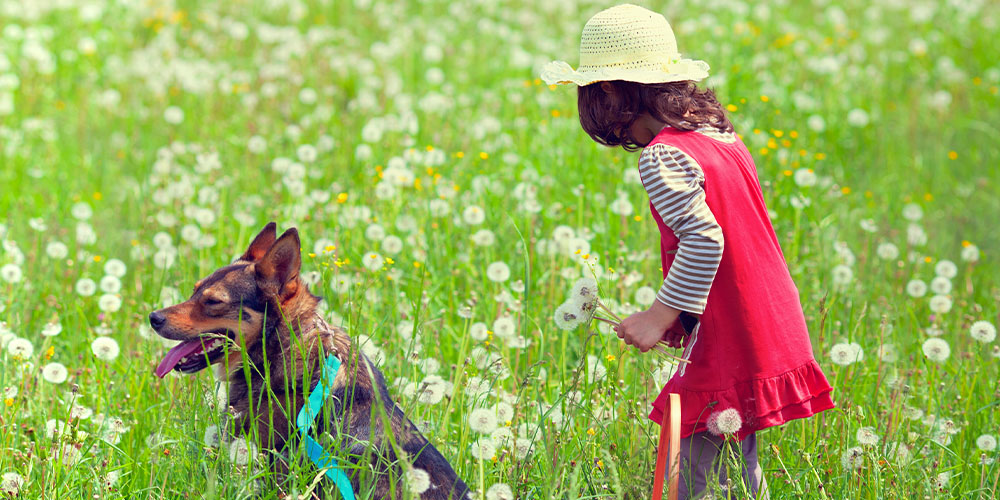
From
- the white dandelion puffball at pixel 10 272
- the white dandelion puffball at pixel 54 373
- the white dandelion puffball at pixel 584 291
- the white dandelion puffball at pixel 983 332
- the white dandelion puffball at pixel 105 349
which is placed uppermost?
the white dandelion puffball at pixel 584 291

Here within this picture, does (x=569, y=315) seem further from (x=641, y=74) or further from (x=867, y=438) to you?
(x=867, y=438)

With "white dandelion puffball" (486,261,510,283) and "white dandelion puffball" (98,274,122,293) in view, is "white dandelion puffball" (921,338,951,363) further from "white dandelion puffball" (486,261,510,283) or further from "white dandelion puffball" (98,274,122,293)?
"white dandelion puffball" (98,274,122,293)

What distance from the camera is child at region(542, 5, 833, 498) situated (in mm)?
2840

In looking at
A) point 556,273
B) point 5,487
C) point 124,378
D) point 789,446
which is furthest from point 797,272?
point 5,487

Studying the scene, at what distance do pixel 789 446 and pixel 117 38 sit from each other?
8.63m

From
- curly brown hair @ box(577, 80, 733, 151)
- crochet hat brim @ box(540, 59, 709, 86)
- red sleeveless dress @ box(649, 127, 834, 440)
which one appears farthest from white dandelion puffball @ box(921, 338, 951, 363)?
crochet hat brim @ box(540, 59, 709, 86)

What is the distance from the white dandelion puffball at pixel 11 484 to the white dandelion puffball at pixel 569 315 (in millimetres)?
1791

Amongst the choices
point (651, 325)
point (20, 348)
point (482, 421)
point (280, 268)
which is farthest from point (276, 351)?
point (651, 325)

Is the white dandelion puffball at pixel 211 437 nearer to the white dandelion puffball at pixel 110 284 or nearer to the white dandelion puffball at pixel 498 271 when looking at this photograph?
the white dandelion puffball at pixel 498 271

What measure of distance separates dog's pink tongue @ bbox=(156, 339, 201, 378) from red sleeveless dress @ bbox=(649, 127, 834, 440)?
160cm

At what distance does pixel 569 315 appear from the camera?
9.94 feet

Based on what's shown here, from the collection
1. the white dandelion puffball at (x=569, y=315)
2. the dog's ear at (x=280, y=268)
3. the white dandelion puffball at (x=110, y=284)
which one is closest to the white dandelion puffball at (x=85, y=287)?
the white dandelion puffball at (x=110, y=284)

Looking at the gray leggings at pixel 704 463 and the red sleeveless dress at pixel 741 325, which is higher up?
the red sleeveless dress at pixel 741 325

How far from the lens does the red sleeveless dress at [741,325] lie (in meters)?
2.95
